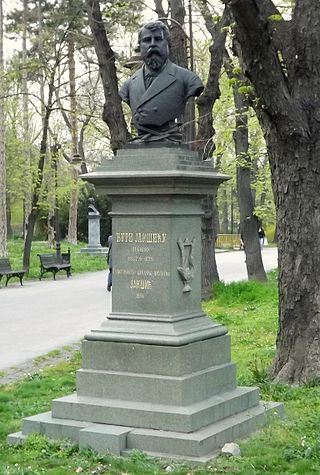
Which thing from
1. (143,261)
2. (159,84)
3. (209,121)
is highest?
(209,121)

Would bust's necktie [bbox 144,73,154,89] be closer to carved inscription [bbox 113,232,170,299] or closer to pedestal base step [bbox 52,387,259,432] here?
carved inscription [bbox 113,232,170,299]

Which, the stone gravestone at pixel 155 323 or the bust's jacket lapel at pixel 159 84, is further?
the bust's jacket lapel at pixel 159 84

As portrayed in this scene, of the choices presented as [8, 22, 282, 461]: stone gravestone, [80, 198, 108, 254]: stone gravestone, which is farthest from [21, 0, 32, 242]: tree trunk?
[8, 22, 282, 461]: stone gravestone

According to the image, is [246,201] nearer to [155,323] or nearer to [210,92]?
[210,92]

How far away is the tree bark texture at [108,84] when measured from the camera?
1677 centimetres

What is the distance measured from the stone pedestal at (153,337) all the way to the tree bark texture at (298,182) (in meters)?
1.76

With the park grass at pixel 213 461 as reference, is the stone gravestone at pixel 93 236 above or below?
above

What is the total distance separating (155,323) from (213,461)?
146 centimetres

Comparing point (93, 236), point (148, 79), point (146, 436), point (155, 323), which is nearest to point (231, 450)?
point (146, 436)

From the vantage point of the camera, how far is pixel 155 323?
26.7ft

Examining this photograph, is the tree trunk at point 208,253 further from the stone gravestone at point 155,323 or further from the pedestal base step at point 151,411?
the pedestal base step at point 151,411

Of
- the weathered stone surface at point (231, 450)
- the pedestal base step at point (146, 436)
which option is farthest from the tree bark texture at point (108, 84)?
the weathered stone surface at point (231, 450)

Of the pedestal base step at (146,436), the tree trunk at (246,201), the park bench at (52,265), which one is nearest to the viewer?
the pedestal base step at (146,436)

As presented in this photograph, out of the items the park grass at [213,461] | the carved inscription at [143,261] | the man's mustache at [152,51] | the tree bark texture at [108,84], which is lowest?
the park grass at [213,461]
